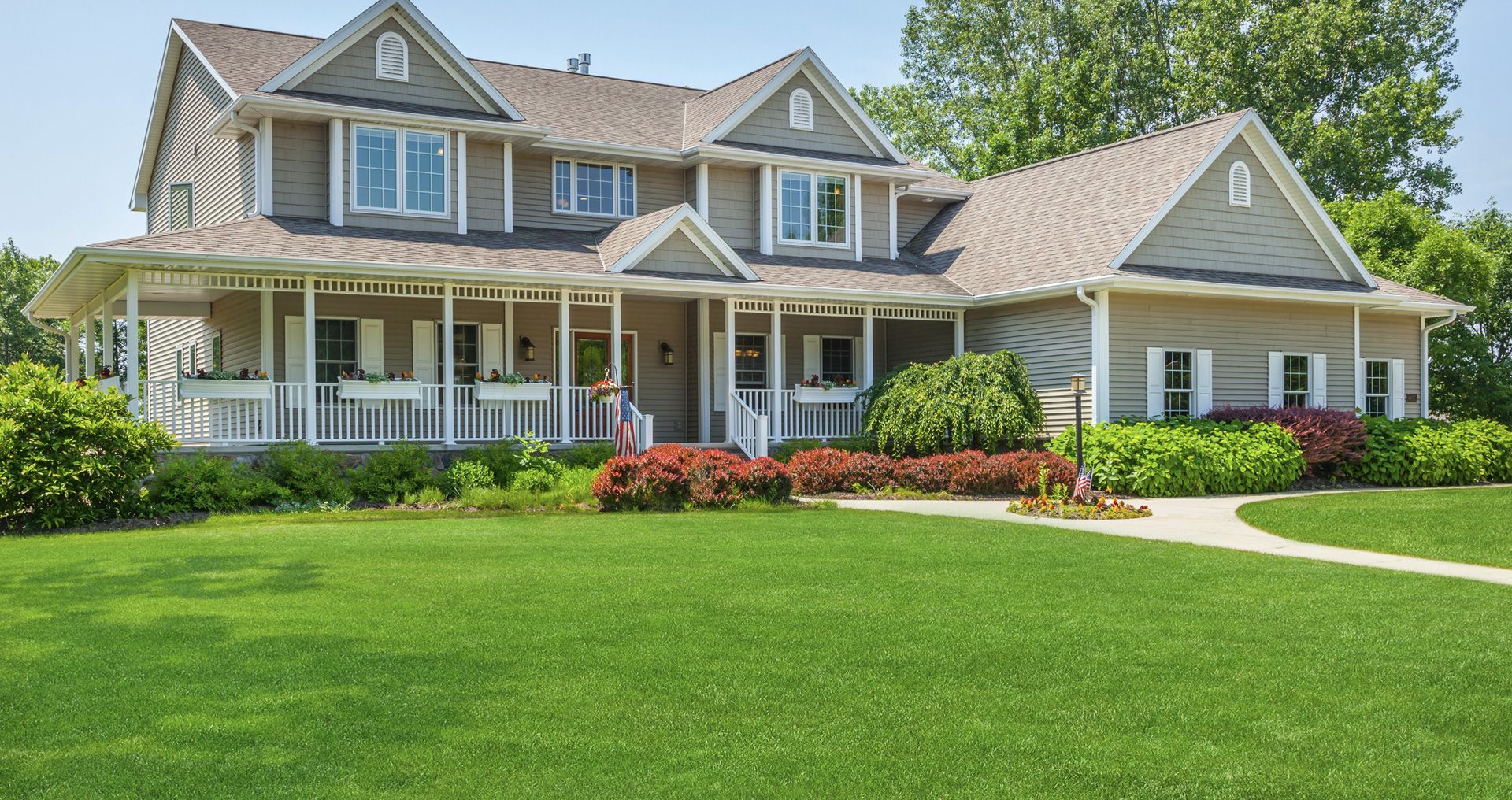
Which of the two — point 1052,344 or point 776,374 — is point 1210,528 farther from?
point 776,374

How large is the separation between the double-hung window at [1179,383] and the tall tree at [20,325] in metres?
33.9

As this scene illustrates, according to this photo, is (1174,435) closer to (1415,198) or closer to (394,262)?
(394,262)

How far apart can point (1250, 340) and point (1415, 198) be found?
78.4ft

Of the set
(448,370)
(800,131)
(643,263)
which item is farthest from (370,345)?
(800,131)

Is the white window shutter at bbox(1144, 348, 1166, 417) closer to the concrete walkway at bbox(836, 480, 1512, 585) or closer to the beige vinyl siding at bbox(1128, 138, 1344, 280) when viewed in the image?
the beige vinyl siding at bbox(1128, 138, 1344, 280)

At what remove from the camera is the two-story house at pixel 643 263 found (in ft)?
62.1

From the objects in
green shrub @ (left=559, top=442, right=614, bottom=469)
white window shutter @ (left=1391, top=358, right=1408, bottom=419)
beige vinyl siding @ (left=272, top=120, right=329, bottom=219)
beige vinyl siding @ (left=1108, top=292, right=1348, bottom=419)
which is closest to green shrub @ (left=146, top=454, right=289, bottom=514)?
green shrub @ (left=559, top=442, right=614, bottom=469)

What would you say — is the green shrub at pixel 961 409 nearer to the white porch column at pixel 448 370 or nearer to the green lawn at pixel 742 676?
the white porch column at pixel 448 370

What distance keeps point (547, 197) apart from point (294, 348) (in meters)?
5.40

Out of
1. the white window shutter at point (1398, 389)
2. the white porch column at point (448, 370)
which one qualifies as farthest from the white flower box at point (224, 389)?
the white window shutter at point (1398, 389)

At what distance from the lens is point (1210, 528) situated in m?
13.8

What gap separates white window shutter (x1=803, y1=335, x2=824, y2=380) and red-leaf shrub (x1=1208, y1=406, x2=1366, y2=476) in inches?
291

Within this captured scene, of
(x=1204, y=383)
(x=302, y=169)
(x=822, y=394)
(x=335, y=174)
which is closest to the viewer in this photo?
(x=335, y=174)

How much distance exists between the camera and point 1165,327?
21.4 metres
